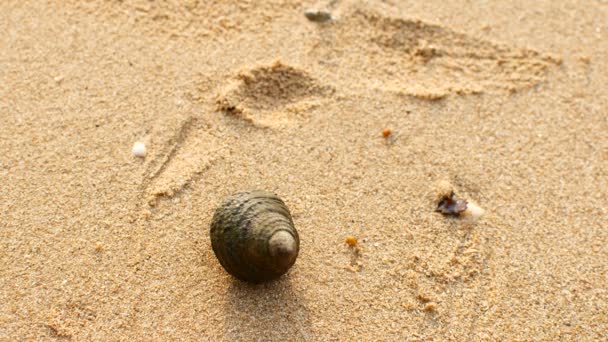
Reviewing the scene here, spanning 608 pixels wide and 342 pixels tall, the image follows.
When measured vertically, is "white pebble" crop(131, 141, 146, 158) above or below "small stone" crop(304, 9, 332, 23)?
below

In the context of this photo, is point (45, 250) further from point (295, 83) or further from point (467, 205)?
point (467, 205)

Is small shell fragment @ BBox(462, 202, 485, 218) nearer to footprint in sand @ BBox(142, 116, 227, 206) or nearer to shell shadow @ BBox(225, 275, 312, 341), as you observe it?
shell shadow @ BBox(225, 275, 312, 341)

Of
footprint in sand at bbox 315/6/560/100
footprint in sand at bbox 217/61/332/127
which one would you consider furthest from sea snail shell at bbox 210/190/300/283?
footprint in sand at bbox 315/6/560/100

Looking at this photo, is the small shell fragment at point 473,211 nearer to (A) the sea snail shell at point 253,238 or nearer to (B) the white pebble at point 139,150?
(A) the sea snail shell at point 253,238

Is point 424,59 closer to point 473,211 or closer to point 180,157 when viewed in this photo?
point 473,211

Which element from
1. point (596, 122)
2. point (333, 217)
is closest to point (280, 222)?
point (333, 217)

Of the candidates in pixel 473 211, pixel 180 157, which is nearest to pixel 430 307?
pixel 473 211

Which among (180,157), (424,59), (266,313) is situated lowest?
(266,313)

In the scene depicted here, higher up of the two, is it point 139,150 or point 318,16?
point 318,16
